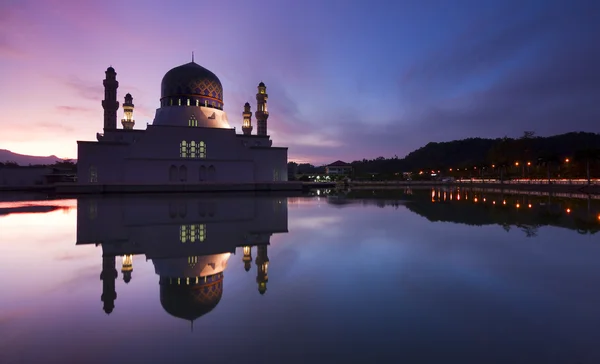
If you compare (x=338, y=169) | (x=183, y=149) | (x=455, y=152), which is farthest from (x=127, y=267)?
(x=455, y=152)

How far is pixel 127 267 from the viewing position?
227 inches

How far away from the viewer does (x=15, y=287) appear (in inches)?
189

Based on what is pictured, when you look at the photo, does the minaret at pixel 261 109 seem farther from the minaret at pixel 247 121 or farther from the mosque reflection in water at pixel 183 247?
the mosque reflection in water at pixel 183 247

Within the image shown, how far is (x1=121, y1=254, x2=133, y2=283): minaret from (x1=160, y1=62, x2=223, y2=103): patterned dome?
1211 inches

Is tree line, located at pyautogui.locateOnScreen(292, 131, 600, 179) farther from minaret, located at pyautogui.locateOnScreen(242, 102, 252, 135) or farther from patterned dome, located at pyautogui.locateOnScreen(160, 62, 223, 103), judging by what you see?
patterned dome, located at pyautogui.locateOnScreen(160, 62, 223, 103)

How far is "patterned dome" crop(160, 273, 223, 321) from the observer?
3.84m

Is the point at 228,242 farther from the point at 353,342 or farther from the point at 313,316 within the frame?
the point at 353,342

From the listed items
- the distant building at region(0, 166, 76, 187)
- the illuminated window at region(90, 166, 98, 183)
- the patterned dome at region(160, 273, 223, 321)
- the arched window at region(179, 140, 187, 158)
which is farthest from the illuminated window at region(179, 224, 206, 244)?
the distant building at region(0, 166, 76, 187)

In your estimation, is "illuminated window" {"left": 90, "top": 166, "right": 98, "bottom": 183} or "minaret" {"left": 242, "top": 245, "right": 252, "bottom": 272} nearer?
"minaret" {"left": 242, "top": 245, "right": 252, "bottom": 272}

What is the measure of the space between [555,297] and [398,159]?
113 m

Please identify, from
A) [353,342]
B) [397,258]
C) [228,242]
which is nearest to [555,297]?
[397,258]

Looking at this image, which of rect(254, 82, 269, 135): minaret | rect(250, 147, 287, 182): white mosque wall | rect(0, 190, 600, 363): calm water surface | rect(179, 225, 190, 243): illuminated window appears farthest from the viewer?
rect(254, 82, 269, 135): minaret

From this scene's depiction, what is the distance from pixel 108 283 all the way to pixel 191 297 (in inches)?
60.9

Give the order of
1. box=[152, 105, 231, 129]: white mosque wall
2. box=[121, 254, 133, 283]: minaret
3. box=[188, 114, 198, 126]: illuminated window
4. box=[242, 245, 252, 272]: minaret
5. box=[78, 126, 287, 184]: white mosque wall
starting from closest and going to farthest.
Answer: box=[121, 254, 133, 283]: minaret
box=[242, 245, 252, 272]: minaret
box=[78, 126, 287, 184]: white mosque wall
box=[152, 105, 231, 129]: white mosque wall
box=[188, 114, 198, 126]: illuminated window
